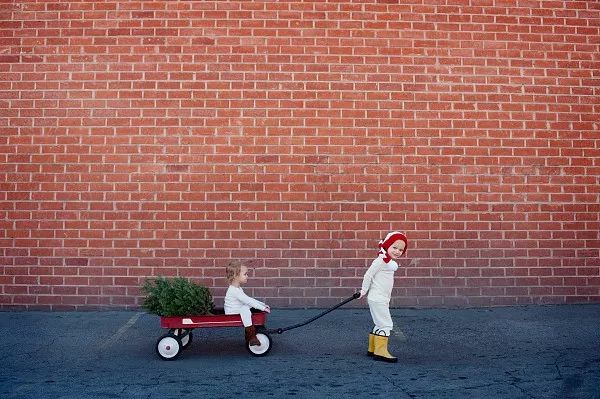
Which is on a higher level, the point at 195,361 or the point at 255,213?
the point at 255,213

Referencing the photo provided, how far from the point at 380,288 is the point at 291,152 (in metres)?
2.91

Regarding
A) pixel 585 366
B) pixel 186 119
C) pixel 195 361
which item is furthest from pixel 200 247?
pixel 585 366

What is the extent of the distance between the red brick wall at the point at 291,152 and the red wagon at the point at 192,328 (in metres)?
2.11

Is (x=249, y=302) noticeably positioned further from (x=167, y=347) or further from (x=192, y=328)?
(x=167, y=347)

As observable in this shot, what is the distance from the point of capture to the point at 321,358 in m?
5.30

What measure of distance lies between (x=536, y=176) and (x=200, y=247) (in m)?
5.10

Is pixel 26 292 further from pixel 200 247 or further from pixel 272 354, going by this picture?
pixel 272 354

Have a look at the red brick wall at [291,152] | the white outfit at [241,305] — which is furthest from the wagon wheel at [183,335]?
the red brick wall at [291,152]

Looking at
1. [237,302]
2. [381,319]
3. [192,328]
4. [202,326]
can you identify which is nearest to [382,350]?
[381,319]

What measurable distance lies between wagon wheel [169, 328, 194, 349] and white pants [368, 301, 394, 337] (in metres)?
1.97

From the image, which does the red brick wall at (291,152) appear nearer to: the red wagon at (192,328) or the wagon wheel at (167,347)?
the red wagon at (192,328)

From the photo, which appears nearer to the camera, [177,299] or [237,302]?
[177,299]

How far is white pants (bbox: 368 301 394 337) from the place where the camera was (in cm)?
527

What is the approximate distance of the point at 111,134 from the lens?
25.0 ft
